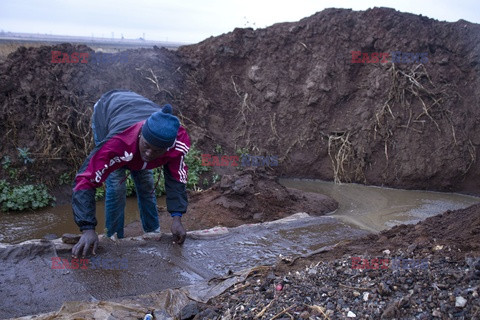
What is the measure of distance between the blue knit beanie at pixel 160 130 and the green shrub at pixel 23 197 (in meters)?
3.92

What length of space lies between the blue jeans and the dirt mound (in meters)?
4.16

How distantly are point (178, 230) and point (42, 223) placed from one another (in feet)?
9.08

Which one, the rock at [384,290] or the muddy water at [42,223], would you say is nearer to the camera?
the rock at [384,290]

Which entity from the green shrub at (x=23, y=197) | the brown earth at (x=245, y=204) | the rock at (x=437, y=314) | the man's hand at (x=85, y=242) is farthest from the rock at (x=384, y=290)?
the green shrub at (x=23, y=197)

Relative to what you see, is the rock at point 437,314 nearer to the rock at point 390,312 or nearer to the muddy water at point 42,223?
the rock at point 390,312

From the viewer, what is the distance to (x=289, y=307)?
2654 millimetres

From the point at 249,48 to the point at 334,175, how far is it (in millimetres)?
3435

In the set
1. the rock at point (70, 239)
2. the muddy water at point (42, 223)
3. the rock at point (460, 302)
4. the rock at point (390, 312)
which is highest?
the rock at point (460, 302)

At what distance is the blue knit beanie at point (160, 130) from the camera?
3.01 metres

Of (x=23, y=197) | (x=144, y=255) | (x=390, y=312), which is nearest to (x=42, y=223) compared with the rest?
(x=23, y=197)

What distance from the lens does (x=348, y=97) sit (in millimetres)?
8898

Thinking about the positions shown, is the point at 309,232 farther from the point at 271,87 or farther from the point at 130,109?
the point at 271,87

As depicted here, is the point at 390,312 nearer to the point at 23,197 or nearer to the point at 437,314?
the point at 437,314

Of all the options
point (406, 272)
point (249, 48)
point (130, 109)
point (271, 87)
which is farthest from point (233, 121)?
point (406, 272)
